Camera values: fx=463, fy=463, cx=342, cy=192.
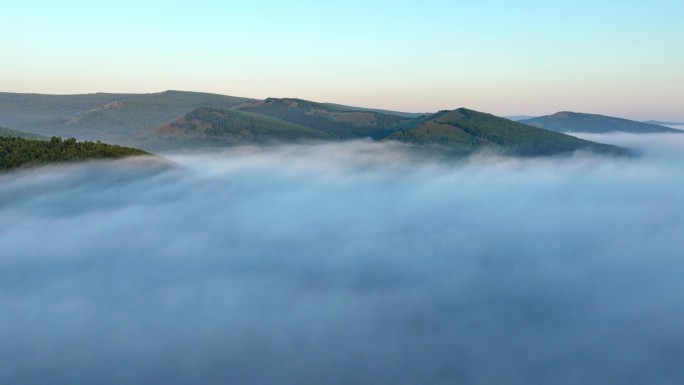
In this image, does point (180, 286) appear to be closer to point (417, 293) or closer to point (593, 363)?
point (417, 293)

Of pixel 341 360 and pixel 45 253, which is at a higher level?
pixel 45 253

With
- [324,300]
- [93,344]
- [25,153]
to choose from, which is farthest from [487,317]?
[25,153]

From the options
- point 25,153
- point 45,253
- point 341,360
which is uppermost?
point 25,153

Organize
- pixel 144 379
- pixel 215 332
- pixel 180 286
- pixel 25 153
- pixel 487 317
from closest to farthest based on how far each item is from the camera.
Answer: pixel 144 379, pixel 215 332, pixel 487 317, pixel 180 286, pixel 25 153

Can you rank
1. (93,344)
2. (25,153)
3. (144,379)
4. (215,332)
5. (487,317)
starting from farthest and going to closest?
(25,153) < (487,317) < (215,332) < (93,344) < (144,379)

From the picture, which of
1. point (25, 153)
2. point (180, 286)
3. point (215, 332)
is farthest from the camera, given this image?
point (25, 153)

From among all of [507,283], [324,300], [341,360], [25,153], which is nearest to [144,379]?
[341,360]

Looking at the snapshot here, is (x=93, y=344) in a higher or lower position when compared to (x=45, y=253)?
lower

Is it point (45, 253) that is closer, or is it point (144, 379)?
point (144, 379)

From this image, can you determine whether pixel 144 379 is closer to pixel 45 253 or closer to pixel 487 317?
pixel 45 253
